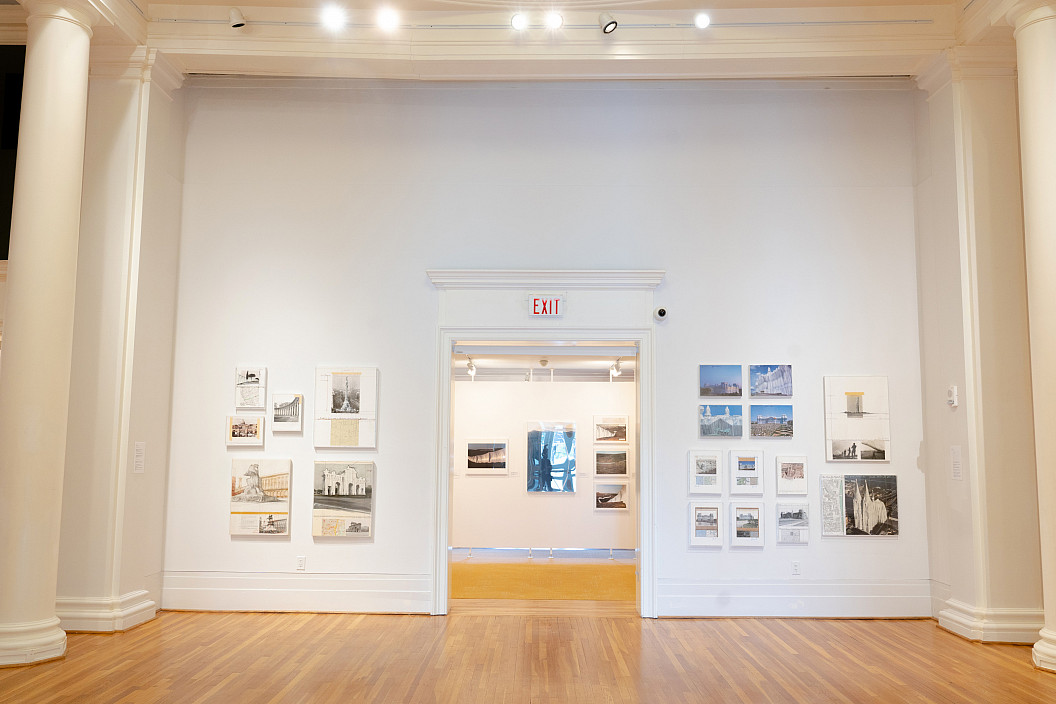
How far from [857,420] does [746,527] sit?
68.6 inches

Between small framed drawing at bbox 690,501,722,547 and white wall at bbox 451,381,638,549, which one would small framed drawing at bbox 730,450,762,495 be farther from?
white wall at bbox 451,381,638,549

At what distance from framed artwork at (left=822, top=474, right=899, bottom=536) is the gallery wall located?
0.12 meters

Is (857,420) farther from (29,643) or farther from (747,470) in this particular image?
(29,643)

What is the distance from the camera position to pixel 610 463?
13.4 m

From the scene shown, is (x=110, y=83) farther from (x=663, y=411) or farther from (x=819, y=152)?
(x=819, y=152)

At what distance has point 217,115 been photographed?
358 inches

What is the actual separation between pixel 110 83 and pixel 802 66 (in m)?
7.33

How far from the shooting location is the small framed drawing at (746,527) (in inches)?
335

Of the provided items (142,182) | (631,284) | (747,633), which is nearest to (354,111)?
(142,182)

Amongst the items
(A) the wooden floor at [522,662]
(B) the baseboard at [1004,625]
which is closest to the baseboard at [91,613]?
(A) the wooden floor at [522,662]

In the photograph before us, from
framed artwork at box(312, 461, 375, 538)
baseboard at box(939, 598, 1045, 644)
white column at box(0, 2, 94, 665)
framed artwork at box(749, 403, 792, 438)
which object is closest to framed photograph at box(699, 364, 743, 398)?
framed artwork at box(749, 403, 792, 438)

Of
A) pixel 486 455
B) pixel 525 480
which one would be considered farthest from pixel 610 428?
pixel 486 455

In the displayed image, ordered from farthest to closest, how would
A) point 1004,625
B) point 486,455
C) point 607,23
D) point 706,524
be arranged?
point 486,455 < point 706,524 < point 607,23 < point 1004,625

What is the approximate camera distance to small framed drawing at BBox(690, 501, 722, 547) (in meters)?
8.50
